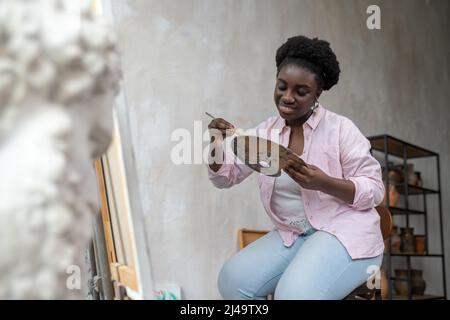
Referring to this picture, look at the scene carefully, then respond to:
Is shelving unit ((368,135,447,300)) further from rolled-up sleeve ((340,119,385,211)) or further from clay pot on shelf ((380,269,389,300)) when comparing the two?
rolled-up sleeve ((340,119,385,211))

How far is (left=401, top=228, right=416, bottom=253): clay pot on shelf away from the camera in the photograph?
3.12 m

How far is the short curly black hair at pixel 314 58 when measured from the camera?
130cm

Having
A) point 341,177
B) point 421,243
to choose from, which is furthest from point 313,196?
point 421,243

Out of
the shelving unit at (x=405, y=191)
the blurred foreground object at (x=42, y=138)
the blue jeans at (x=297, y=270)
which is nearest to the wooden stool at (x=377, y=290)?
the blue jeans at (x=297, y=270)

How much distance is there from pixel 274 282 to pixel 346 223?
0.69 feet

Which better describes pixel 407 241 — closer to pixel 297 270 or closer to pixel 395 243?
pixel 395 243

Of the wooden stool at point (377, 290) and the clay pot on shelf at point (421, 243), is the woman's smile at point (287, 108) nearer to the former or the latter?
the wooden stool at point (377, 290)

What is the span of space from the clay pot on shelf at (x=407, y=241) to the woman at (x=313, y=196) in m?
1.97

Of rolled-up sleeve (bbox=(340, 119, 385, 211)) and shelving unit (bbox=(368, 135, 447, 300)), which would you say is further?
shelving unit (bbox=(368, 135, 447, 300))

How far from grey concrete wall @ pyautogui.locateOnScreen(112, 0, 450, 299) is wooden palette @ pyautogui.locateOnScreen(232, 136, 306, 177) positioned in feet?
1.12

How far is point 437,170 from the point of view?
372 centimetres

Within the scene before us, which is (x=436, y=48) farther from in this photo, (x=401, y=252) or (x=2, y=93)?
(x=2, y=93)

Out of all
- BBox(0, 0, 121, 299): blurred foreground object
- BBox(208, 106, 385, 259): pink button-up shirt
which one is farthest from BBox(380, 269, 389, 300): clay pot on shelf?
BBox(0, 0, 121, 299): blurred foreground object

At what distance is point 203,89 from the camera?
205 cm
